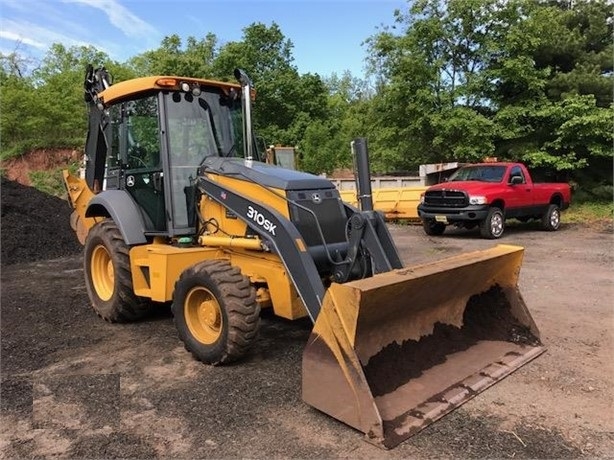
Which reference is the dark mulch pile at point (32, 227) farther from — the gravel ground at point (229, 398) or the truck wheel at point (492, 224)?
the truck wheel at point (492, 224)

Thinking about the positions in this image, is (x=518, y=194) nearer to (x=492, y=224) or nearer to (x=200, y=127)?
(x=492, y=224)

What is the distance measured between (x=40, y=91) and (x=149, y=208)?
102 feet

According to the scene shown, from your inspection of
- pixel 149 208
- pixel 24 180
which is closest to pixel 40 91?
pixel 24 180

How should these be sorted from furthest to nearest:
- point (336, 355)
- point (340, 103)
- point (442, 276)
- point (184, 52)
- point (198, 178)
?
point (340, 103), point (184, 52), point (198, 178), point (442, 276), point (336, 355)

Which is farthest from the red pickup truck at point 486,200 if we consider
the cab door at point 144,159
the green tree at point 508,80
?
the cab door at point 144,159

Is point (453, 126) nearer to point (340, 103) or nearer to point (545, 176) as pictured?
point (545, 176)

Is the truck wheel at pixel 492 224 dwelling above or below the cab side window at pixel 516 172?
below

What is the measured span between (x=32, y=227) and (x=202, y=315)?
337 inches

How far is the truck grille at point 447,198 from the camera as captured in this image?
13.1m

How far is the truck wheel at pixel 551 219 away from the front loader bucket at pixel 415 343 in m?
11.0

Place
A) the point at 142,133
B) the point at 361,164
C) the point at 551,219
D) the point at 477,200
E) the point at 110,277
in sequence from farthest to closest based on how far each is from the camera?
the point at 551,219
the point at 477,200
the point at 110,277
the point at 142,133
the point at 361,164

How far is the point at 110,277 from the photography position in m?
6.40

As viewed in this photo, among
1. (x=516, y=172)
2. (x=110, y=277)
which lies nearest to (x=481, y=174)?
(x=516, y=172)

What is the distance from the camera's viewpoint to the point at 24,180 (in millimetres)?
29703
